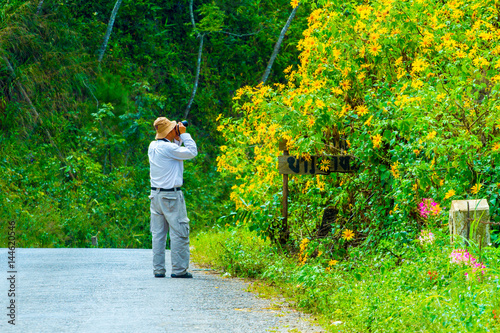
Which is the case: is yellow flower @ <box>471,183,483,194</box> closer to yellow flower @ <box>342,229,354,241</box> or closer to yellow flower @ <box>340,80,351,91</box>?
yellow flower @ <box>342,229,354,241</box>

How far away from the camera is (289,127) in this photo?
824cm

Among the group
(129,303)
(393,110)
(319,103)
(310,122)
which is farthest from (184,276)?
(393,110)

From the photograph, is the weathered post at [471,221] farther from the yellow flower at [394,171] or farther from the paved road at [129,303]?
the paved road at [129,303]

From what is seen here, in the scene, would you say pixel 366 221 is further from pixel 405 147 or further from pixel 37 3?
pixel 37 3

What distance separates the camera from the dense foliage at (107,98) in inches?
716

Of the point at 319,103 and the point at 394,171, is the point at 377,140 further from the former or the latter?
the point at 319,103

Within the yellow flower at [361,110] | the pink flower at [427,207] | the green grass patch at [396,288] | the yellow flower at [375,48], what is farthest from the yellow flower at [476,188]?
the yellow flower at [375,48]

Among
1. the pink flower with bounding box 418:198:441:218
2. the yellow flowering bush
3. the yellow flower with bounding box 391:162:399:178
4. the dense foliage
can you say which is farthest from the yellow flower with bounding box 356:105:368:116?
the dense foliage

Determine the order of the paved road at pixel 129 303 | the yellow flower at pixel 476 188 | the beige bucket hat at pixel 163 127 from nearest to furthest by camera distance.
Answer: the paved road at pixel 129 303
the yellow flower at pixel 476 188
the beige bucket hat at pixel 163 127

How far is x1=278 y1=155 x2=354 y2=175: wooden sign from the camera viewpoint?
8.46m

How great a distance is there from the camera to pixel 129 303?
6.72 meters

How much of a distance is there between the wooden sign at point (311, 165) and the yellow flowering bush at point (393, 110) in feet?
0.40

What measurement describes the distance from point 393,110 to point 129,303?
337 centimetres

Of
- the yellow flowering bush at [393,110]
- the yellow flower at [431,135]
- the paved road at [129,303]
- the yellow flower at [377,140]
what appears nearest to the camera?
the paved road at [129,303]
